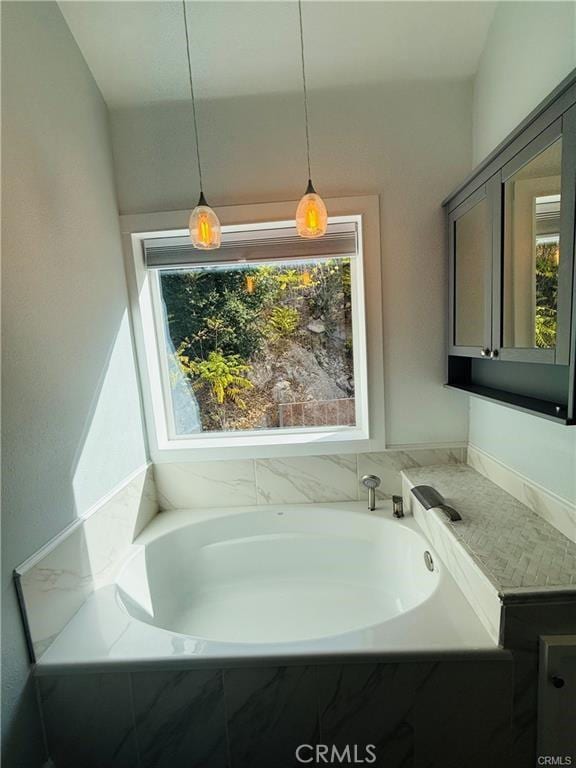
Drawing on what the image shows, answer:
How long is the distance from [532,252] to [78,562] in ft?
6.27

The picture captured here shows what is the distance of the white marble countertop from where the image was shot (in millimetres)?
923

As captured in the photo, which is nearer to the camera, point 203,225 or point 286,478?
point 203,225

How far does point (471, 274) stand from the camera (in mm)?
1393

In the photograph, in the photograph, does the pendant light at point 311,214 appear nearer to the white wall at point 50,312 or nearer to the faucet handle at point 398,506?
the white wall at point 50,312

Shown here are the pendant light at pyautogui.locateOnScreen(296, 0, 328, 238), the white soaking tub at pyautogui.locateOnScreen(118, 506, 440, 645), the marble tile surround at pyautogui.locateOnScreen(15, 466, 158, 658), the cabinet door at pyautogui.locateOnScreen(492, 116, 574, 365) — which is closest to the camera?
the cabinet door at pyautogui.locateOnScreen(492, 116, 574, 365)

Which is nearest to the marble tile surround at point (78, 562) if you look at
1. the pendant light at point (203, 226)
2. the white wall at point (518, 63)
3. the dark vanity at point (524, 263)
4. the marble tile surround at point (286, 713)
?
the marble tile surround at point (286, 713)

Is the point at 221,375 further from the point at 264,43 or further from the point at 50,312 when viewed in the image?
the point at 264,43

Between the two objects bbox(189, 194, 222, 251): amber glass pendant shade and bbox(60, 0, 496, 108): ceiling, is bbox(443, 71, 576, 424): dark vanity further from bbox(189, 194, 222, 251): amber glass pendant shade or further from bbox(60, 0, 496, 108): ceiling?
bbox(189, 194, 222, 251): amber glass pendant shade

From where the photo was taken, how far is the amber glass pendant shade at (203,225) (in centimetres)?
120

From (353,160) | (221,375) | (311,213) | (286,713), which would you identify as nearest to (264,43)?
(353,160)

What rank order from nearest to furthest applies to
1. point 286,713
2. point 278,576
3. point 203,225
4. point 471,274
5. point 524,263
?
point 286,713
point 524,263
point 203,225
point 471,274
point 278,576

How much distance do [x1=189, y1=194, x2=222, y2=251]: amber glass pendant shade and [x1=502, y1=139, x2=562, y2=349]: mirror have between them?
1.04m

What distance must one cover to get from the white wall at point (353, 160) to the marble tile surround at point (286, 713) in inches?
52.4

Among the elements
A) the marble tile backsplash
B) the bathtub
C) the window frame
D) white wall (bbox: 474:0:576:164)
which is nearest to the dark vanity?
white wall (bbox: 474:0:576:164)
